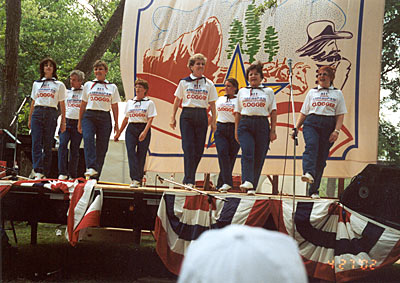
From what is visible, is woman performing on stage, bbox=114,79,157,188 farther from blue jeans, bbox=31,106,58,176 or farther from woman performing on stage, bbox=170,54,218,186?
blue jeans, bbox=31,106,58,176

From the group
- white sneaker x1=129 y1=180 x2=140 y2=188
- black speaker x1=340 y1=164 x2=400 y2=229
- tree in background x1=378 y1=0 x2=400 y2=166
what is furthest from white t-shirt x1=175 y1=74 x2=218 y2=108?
tree in background x1=378 y1=0 x2=400 y2=166

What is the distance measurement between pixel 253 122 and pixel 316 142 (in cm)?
78

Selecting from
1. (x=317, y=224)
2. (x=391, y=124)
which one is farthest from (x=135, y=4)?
(x=391, y=124)

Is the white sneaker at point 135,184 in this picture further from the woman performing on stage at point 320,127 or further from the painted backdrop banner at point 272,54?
the painted backdrop banner at point 272,54

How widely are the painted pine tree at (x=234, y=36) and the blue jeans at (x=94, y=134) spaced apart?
10.1 ft

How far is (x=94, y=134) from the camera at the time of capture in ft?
24.0

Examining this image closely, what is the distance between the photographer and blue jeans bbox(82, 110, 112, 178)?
725 centimetres

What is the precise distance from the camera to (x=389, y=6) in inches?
542

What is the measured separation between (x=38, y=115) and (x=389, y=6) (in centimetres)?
990

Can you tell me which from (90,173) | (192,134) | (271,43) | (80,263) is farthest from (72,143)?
(271,43)

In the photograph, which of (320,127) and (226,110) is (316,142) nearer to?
(320,127)

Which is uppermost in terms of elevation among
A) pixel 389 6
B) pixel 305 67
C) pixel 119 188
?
pixel 389 6

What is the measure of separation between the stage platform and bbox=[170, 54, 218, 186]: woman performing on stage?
0.79 meters

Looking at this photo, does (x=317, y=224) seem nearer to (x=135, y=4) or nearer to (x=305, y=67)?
(x=305, y=67)
